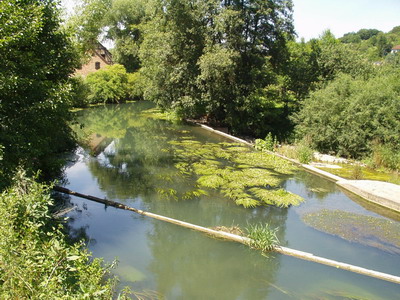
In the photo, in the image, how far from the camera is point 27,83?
6879mm

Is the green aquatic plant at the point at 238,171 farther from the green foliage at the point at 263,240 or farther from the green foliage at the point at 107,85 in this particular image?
the green foliage at the point at 107,85

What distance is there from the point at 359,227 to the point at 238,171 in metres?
4.90

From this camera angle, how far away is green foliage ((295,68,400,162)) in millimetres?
14109

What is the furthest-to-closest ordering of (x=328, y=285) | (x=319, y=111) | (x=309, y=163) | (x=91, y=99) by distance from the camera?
(x=91, y=99) → (x=319, y=111) → (x=309, y=163) → (x=328, y=285)

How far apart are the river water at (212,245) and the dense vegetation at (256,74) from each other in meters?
4.84

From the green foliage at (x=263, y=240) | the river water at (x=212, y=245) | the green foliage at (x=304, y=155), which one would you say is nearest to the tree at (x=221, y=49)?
the green foliage at (x=304, y=155)

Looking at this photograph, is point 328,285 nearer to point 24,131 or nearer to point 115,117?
point 24,131

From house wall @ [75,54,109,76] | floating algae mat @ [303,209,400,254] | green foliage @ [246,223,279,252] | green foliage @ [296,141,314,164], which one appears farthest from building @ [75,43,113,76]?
green foliage @ [246,223,279,252]

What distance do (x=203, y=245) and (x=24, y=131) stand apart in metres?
4.79

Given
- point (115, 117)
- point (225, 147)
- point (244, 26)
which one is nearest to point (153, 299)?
point (225, 147)

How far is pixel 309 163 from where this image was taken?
14031 millimetres

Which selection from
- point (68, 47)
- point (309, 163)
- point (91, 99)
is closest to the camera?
point (68, 47)

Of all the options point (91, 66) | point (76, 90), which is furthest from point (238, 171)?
point (91, 66)

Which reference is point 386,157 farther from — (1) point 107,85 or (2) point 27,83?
(1) point 107,85
